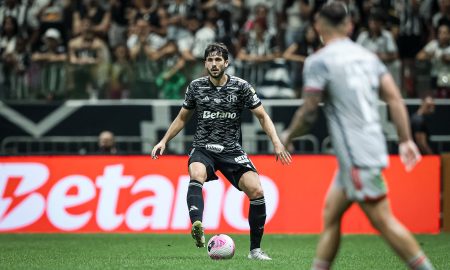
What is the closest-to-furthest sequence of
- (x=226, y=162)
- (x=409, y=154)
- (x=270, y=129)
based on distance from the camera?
1. (x=409, y=154)
2. (x=270, y=129)
3. (x=226, y=162)

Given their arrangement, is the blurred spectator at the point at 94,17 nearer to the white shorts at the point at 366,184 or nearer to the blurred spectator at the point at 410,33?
the blurred spectator at the point at 410,33

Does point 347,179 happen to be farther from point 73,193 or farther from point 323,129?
point 323,129

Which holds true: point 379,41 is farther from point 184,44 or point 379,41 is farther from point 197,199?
point 197,199

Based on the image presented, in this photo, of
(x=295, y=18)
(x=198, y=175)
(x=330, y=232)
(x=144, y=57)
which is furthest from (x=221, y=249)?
(x=295, y=18)

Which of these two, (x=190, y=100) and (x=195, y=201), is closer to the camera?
(x=195, y=201)

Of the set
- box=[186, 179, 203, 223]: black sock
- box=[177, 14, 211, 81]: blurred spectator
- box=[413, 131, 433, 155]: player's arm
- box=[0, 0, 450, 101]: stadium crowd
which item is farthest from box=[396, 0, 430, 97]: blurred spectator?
box=[186, 179, 203, 223]: black sock

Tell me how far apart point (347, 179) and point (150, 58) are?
12382 millimetres

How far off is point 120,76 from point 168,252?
7212 mm

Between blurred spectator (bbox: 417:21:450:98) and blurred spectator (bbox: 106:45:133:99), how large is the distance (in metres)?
5.61

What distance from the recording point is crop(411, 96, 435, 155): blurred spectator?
736 inches

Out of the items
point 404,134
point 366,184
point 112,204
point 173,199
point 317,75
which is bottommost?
point 112,204

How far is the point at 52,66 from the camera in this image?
65.5 ft

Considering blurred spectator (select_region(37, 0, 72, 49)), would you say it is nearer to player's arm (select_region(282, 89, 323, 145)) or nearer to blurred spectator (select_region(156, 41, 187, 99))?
blurred spectator (select_region(156, 41, 187, 99))

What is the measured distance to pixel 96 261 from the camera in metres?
11.6
